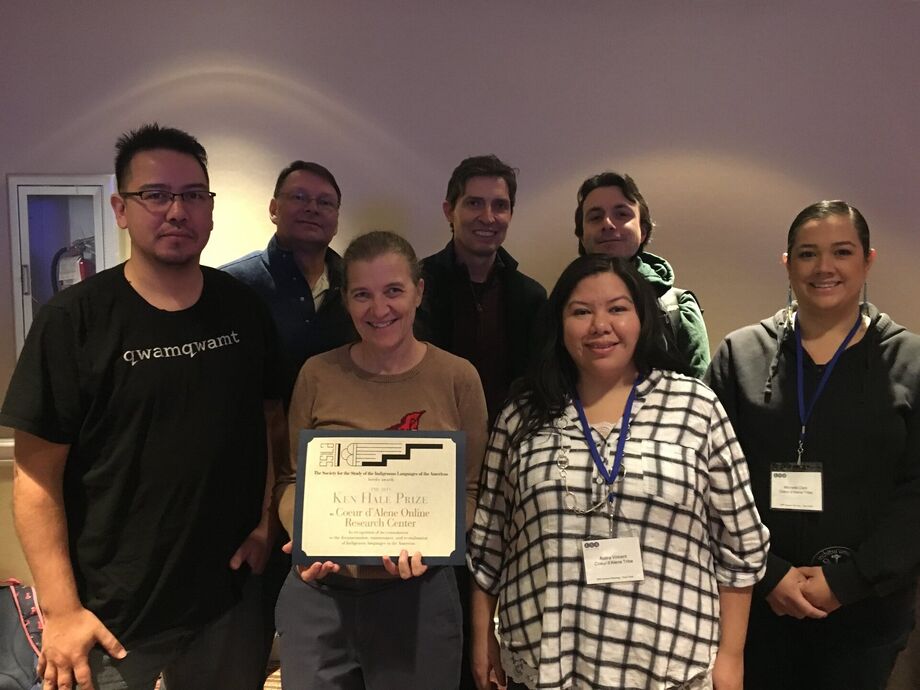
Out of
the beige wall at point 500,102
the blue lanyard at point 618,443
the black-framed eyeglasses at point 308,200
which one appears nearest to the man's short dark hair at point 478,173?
the black-framed eyeglasses at point 308,200

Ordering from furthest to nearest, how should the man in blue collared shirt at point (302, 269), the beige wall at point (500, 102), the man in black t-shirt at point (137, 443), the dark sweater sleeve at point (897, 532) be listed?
the beige wall at point (500, 102) → the man in blue collared shirt at point (302, 269) → the dark sweater sleeve at point (897, 532) → the man in black t-shirt at point (137, 443)

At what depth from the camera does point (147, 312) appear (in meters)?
1.52

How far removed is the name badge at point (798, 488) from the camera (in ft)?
5.41

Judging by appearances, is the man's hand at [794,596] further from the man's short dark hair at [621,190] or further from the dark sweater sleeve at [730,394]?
the man's short dark hair at [621,190]

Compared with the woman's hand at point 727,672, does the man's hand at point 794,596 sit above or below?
above

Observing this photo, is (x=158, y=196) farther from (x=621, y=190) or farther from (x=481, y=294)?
(x=621, y=190)

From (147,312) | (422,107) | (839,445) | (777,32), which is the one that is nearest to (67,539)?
(147,312)

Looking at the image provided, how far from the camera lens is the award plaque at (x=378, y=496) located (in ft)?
4.63

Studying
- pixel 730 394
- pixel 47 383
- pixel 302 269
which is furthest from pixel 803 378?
pixel 47 383

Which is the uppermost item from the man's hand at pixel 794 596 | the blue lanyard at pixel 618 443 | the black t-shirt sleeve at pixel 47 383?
the black t-shirt sleeve at pixel 47 383

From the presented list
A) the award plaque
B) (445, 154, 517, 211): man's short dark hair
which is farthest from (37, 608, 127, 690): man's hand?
(445, 154, 517, 211): man's short dark hair

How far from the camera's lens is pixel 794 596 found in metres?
1.63

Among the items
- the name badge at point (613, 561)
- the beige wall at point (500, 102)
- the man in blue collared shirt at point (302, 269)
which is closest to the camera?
the name badge at point (613, 561)

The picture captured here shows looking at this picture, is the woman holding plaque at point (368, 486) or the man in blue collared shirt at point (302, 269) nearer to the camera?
the woman holding plaque at point (368, 486)
